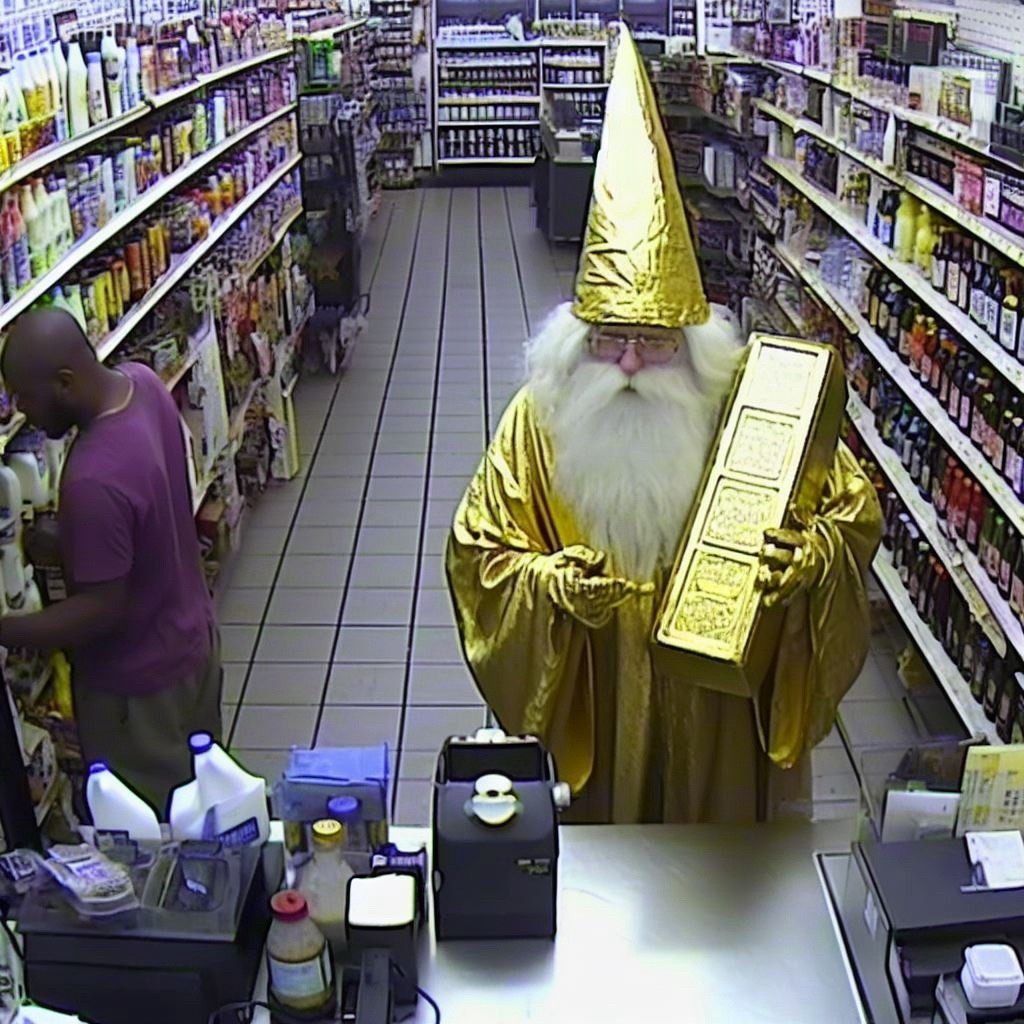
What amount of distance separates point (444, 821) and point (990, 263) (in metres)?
2.90

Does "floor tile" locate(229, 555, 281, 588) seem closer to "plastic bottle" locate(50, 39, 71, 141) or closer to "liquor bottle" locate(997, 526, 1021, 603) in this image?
"plastic bottle" locate(50, 39, 71, 141)

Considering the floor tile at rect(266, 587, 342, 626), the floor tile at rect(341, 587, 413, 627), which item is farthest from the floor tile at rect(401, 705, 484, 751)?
the floor tile at rect(266, 587, 342, 626)

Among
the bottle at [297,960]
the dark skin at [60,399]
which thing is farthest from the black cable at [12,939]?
the dark skin at [60,399]

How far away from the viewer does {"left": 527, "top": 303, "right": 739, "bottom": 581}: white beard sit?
8.20 feet

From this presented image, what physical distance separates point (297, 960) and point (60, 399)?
4.73 feet

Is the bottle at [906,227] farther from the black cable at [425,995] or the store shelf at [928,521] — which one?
the black cable at [425,995]

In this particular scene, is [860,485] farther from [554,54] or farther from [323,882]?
[554,54]

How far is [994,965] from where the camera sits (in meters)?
1.47

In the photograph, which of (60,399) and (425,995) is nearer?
(425,995)

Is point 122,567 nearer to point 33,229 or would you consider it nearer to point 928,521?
point 33,229

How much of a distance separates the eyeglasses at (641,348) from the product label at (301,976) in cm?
130

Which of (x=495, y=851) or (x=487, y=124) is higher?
(x=487, y=124)

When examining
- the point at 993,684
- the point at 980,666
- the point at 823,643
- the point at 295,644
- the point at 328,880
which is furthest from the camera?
the point at 295,644

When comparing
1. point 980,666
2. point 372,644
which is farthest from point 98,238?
point 980,666
